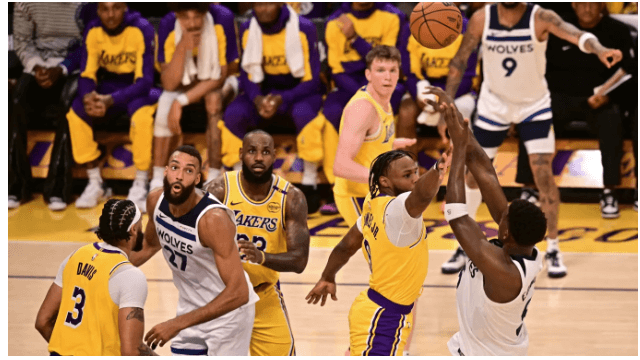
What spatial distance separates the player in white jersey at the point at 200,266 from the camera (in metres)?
3.60

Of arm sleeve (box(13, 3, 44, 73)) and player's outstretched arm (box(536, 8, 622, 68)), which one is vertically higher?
player's outstretched arm (box(536, 8, 622, 68))

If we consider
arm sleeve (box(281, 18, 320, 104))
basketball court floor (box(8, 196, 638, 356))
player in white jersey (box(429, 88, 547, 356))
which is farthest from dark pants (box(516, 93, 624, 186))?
player in white jersey (box(429, 88, 547, 356))

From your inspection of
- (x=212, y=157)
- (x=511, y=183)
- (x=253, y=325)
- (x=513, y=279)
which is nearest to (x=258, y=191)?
(x=253, y=325)

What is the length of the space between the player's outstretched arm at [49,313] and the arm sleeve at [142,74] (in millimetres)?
4786

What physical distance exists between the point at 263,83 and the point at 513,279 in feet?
17.3

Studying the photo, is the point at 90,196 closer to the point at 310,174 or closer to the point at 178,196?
the point at 310,174

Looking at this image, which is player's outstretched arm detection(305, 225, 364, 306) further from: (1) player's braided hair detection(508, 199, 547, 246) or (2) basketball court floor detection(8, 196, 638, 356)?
(1) player's braided hair detection(508, 199, 547, 246)

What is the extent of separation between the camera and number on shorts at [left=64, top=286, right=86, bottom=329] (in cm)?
356

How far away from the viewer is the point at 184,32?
8.16m

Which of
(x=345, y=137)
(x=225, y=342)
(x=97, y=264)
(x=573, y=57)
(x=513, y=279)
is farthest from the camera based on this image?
(x=573, y=57)

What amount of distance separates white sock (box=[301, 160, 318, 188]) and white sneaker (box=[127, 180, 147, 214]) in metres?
1.60

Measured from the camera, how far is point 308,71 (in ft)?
26.3

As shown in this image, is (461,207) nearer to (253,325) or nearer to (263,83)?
(253,325)

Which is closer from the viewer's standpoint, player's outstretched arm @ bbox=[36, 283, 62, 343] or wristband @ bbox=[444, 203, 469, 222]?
wristband @ bbox=[444, 203, 469, 222]
